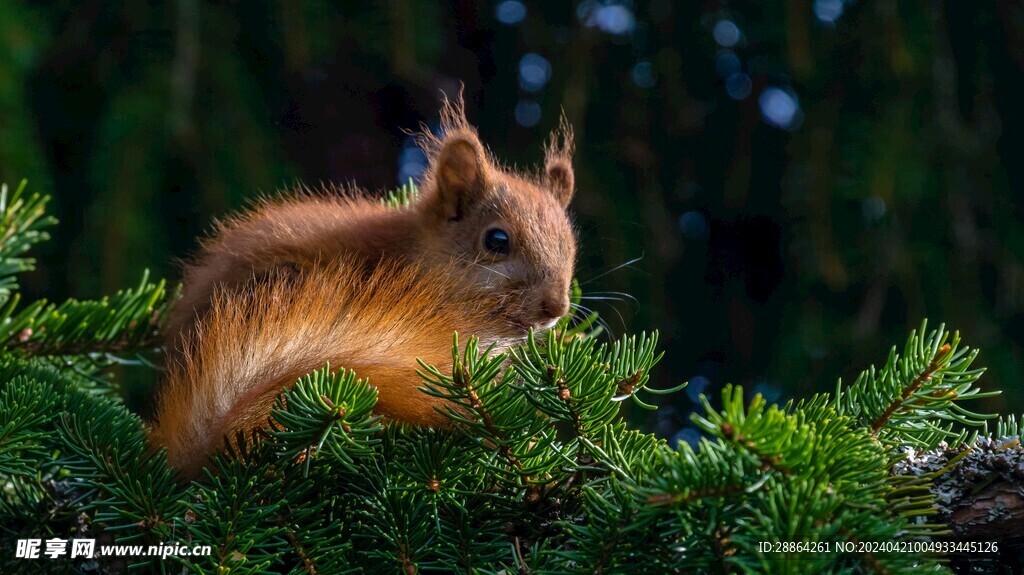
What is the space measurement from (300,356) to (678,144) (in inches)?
58.7

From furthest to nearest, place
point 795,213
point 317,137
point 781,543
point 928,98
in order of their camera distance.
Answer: point 317,137 < point 795,213 < point 928,98 < point 781,543

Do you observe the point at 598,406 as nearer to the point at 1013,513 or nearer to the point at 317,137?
the point at 1013,513

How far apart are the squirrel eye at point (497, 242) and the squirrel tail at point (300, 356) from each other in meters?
0.35

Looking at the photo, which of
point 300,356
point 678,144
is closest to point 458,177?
point 300,356

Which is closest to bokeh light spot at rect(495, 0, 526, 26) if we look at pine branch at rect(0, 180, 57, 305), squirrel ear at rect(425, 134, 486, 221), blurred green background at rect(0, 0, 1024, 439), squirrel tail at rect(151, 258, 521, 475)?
blurred green background at rect(0, 0, 1024, 439)

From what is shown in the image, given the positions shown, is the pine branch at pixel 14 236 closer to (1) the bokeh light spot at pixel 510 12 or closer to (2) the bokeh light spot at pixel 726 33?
(1) the bokeh light spot at pixel 510 12

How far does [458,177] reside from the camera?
49.9 inches

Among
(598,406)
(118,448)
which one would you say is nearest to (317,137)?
(118,448)

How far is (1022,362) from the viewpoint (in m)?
1.69

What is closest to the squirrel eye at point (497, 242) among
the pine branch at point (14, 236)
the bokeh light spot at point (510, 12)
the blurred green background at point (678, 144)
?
the blurred green background at point (678, 144)


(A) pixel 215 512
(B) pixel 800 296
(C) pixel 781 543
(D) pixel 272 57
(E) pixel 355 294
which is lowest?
(C) pixel 781 543

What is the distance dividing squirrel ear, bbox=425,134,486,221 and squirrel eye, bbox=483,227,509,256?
8cm

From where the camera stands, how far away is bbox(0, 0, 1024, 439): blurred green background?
1631mm

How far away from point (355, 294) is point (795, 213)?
1.19 meters
